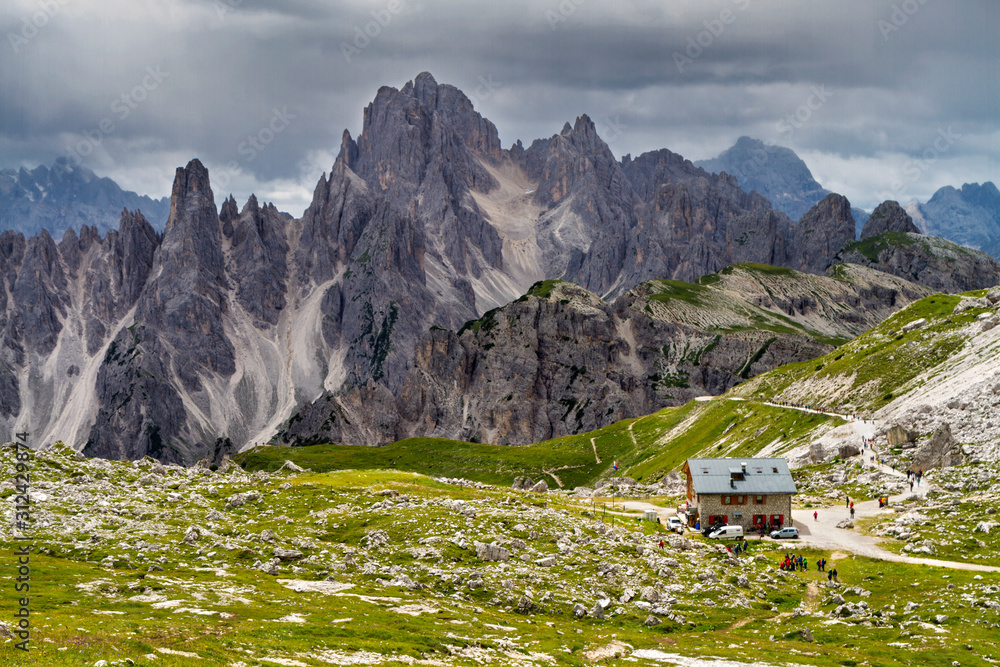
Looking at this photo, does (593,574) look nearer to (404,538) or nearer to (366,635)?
(404,538)

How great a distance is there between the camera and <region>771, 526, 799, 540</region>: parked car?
8794cm

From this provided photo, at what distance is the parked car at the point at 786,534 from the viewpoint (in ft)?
289

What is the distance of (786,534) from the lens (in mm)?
88250

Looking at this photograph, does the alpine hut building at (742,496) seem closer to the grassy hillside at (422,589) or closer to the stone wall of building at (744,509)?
the stone wall of building at (744,509)

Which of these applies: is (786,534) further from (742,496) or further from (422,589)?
(422,589)

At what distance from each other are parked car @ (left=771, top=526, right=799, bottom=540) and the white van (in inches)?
140

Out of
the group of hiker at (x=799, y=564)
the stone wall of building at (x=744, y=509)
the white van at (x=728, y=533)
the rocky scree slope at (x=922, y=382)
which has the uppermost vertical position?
the rocky scree slope at (x=922, y=382)

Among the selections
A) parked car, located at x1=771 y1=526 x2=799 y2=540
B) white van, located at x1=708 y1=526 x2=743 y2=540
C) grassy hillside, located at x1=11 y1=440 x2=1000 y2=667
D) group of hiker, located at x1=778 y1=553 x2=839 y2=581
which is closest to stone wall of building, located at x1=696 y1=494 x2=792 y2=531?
white van, located at x1=708 y1=526 x2=743 y2=540

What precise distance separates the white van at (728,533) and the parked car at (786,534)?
357 cm

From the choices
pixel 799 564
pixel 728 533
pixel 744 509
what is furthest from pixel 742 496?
pixel 799 564

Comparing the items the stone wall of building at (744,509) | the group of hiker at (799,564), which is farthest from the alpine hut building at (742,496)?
the group of hiker at (799,564)

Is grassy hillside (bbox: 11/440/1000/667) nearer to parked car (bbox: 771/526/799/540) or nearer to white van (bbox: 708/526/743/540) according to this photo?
white van (bbox: 708/526/743/540)

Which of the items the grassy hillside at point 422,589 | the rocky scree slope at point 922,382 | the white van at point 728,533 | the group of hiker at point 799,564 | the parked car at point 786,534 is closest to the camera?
the grassy hillside at point 422,589

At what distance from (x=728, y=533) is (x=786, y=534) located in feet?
20.3
